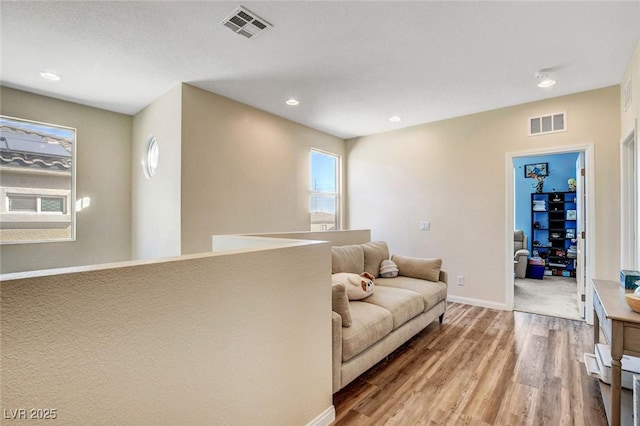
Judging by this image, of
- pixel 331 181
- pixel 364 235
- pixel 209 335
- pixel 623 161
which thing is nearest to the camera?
pixel 209 335

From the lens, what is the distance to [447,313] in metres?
3.88

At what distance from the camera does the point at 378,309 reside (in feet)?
8.13

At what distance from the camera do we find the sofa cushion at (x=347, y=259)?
3022 mm

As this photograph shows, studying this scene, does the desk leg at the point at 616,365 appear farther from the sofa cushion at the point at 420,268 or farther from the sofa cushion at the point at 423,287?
the sofa cushion at the point at 420,268

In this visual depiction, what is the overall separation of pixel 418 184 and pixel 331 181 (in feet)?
5.36

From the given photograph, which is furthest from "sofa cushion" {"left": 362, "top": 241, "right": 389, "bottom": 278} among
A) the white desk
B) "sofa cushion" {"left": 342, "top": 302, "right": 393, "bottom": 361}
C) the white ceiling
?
the white desk

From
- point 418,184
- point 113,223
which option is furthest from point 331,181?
point 113,223

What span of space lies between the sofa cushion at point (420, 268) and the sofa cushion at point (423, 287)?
70mm

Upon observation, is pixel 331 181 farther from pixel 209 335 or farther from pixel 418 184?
pixel 209 335

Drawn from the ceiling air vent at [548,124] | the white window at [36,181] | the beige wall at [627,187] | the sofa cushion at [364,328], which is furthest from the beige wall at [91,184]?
the beige wall at [627,187]

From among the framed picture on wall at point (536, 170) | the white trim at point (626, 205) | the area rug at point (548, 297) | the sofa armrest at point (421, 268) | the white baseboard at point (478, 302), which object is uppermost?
the framed picture on wall at point (536, 170)

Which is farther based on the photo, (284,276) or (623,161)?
(623,161)

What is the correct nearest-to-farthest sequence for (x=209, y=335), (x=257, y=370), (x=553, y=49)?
(x=209, y=335)
(x=257, y=370)
(x=553, y=49)

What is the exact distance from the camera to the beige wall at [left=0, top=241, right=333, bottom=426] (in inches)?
31.6
